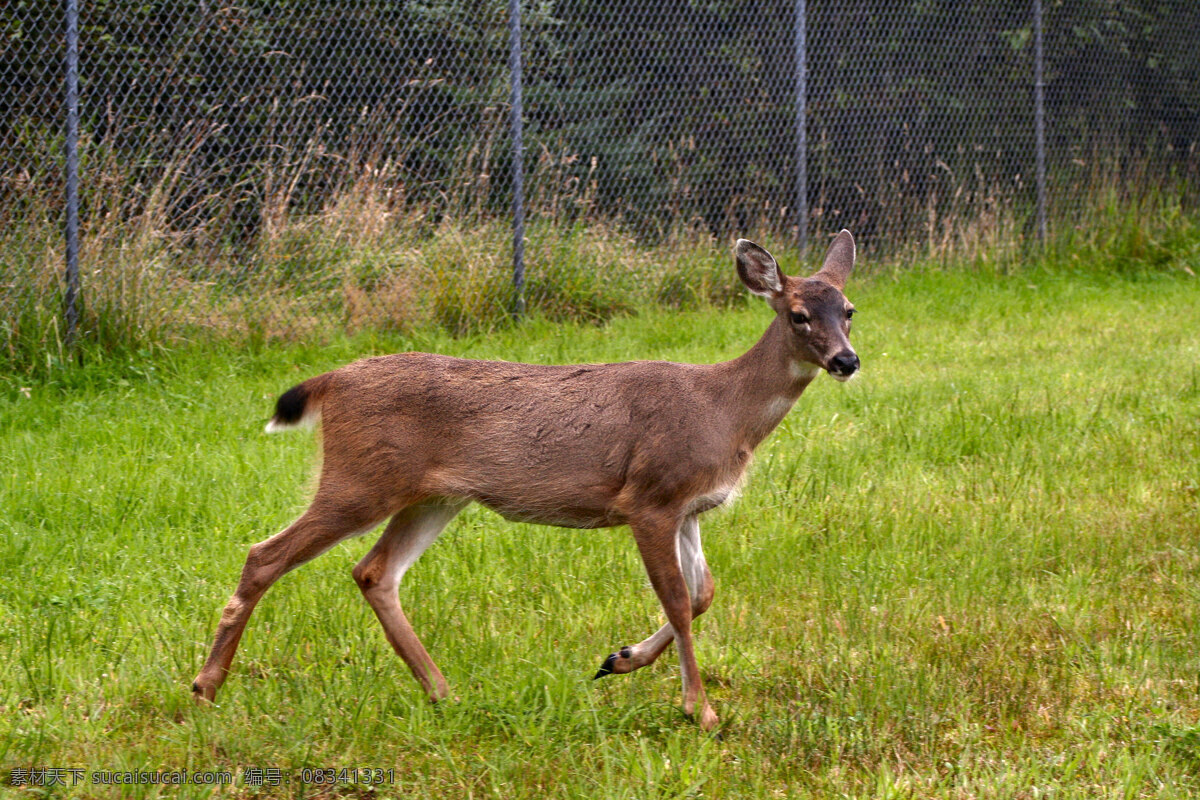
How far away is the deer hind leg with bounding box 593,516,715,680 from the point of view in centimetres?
407

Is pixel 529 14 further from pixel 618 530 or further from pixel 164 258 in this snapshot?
pixel 618 530

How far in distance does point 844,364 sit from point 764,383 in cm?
30

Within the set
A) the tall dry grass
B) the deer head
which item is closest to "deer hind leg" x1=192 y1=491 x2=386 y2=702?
the deer head

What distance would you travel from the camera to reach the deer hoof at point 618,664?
4062 mm

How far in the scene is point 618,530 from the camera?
5.49 metres

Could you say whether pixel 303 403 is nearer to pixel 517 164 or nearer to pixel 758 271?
pixel 758 271

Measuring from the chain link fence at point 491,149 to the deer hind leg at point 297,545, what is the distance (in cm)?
446

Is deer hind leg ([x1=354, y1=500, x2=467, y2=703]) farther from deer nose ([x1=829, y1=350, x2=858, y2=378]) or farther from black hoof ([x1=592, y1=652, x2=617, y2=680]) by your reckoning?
deer nose ([x1=829, y1=350, x2=858, y2=378])

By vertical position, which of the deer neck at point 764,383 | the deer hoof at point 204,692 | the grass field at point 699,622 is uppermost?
the deer neck at point 764,383

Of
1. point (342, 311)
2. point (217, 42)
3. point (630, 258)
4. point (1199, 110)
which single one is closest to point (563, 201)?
point (630, 258)

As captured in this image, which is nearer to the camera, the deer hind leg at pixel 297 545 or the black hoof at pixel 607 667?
the deer hind leg at pixel 297 545

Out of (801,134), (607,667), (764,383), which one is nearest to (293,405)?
(607,667)

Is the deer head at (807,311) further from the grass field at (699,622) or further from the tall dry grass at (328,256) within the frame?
the tall dry grass at (328,256)

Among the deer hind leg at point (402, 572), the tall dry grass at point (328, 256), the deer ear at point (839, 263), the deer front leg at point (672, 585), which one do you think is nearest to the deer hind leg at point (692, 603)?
the deer front leg at point (672, 585)
